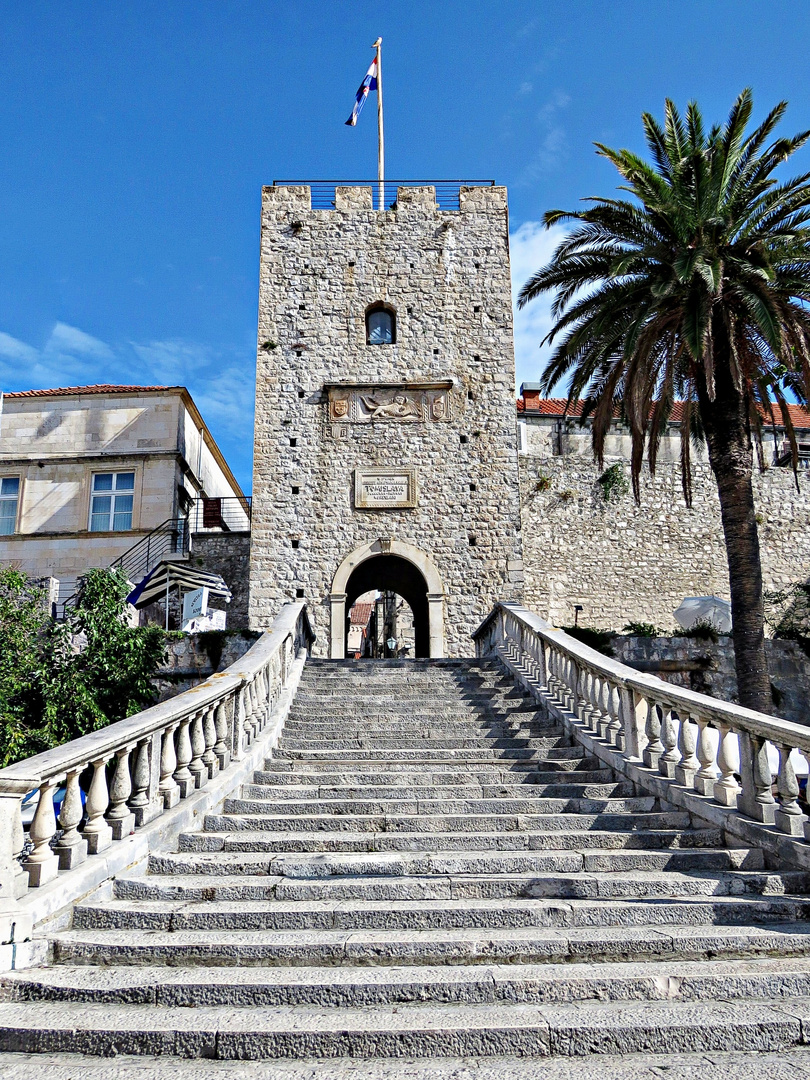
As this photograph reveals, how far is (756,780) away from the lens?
5660 millimetres

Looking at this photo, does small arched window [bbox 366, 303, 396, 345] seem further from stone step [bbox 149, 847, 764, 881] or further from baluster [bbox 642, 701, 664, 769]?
stone step [bbox 149, 847, 764, 881]

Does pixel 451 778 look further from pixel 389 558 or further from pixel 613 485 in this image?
pixel 613 485

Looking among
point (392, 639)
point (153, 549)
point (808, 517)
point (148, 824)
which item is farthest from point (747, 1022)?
point (392, 639)

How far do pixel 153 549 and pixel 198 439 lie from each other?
4149 millimetres

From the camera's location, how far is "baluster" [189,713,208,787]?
650 cm

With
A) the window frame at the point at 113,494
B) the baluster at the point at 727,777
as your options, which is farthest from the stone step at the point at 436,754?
the window frame at the point at 113,494

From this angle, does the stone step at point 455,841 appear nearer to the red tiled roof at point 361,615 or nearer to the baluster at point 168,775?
the baluster at point 168,775

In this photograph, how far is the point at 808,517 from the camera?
2406 cm

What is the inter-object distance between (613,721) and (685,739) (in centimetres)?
146

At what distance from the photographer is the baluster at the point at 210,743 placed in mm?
6750

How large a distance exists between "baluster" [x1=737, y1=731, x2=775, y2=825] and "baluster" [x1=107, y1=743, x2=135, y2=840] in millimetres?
4163

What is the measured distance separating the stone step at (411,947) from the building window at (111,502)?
16565mm

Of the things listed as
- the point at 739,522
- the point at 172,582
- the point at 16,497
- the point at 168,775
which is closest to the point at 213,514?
the point at 16,497

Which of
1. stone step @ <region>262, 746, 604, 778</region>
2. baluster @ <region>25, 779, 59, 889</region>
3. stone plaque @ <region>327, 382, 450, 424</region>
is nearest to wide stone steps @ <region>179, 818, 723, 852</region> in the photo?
baluster @ <region>25, 779, 59, 889</region>
